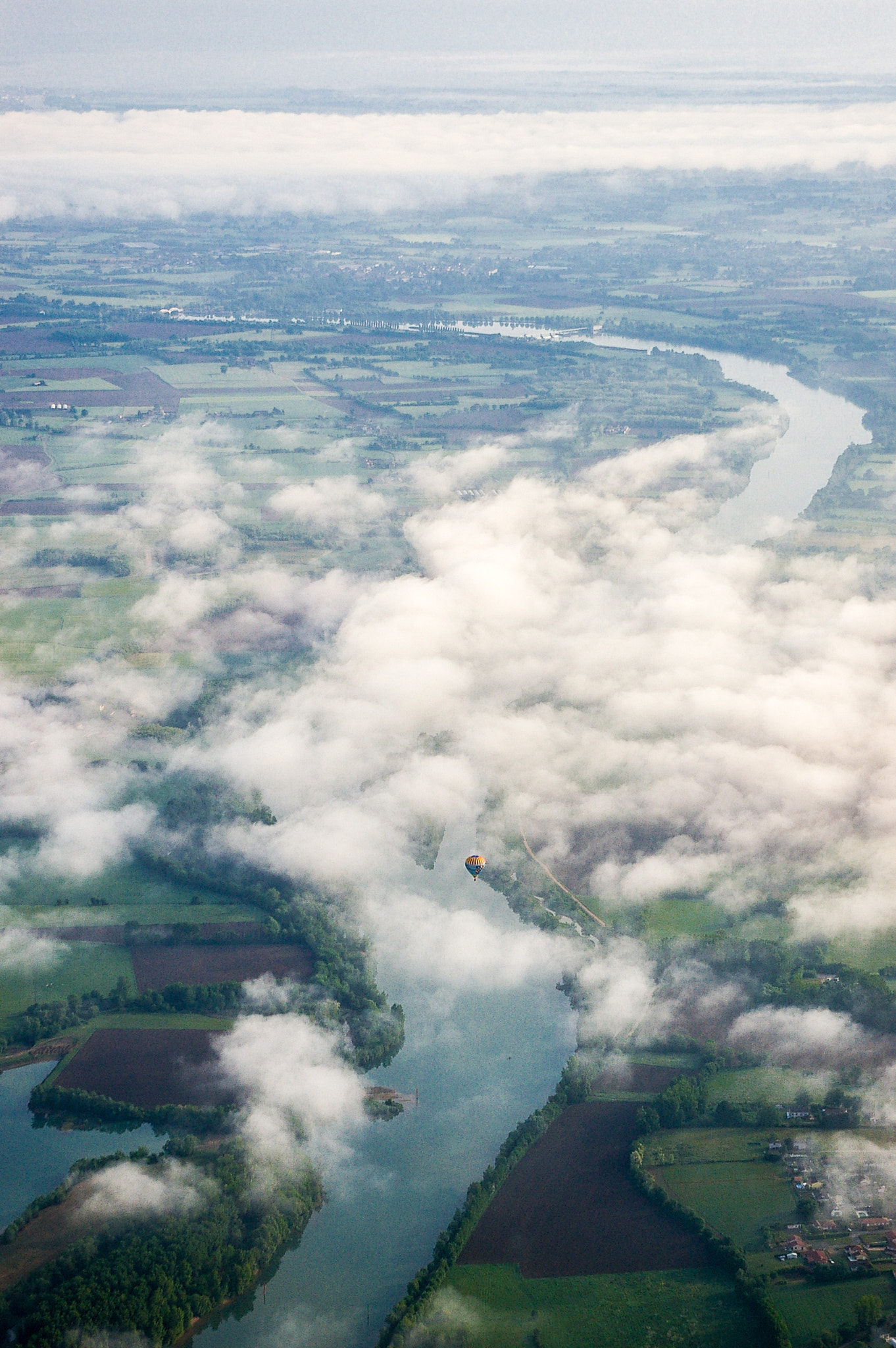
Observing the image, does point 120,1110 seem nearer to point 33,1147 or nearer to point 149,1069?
point 149,1069

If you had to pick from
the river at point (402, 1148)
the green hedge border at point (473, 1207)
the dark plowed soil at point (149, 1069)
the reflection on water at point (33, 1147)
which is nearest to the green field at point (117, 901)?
the river at point (402, 1148)

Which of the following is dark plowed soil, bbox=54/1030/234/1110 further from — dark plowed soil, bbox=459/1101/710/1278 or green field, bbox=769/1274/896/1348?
green field, bbox=769/1274/896/1348

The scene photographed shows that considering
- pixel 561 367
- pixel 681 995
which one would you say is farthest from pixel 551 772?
pixel 561 367

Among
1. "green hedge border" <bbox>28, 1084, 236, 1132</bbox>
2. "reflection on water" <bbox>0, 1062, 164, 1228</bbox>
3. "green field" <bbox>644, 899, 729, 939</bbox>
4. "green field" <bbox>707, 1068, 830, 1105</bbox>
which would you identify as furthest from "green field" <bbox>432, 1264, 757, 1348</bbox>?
"green field" <bbox>644, 899, 729, 939</bbox>

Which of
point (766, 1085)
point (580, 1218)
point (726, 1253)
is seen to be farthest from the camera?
point (766, 1085)

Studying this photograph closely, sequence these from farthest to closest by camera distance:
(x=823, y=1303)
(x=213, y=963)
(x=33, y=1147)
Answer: (x=213, y=963) → (x=33, y=1147) → (x=823, y=1303)

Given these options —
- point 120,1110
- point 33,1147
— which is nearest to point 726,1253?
point 120,1110

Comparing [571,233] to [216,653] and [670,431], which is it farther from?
[216,653]
